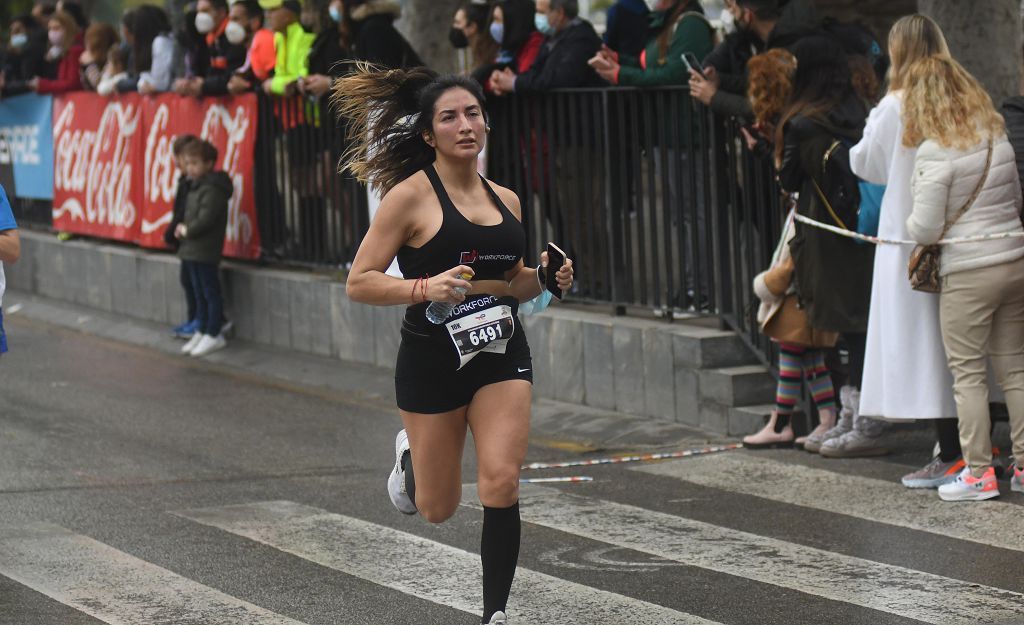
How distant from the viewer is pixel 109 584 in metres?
6.91

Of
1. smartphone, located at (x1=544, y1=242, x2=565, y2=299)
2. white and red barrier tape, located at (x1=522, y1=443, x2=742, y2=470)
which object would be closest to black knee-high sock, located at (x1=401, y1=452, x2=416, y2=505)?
smartphone, located at (x1=544, y1=242, x2=565, y2=299)

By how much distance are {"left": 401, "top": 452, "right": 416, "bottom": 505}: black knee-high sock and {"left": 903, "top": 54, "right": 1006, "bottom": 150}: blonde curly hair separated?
2919 millimetres

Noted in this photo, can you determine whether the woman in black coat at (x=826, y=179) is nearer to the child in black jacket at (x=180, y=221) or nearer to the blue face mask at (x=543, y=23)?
the blue face mask at (x=543, y=23)

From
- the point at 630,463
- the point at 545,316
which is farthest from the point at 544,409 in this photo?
the point at 630,463

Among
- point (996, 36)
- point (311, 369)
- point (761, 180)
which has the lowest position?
point (311, 369)

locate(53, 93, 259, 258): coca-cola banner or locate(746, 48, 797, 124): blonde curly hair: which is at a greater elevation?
locate(746, 48, 797, 124): blonde curly hair

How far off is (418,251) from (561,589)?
147cm

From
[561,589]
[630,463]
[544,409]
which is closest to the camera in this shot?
[561,589]

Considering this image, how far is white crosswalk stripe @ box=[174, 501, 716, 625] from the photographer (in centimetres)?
640

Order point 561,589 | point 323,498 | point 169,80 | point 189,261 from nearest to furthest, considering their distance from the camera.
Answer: point 561,589 < point 323,498 < point 189,261 < point 169,80

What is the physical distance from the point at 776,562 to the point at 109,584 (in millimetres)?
2602

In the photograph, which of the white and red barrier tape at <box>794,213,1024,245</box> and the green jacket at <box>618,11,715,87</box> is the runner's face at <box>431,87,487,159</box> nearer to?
the white and red barrier tape at <box>794,213,1024,245</box>

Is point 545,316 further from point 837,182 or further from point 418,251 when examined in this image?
point 418,251

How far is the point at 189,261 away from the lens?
14.0 metres
